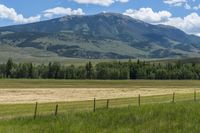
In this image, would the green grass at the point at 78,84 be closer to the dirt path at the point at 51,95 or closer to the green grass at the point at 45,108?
the dirt path at the point at 51,95

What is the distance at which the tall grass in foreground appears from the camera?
32781mm

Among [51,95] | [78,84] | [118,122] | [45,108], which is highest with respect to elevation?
[118,122]

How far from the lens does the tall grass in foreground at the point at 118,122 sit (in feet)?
108

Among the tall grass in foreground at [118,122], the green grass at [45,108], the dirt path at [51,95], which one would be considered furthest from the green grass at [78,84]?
the tall grass in foreground at [118,122]

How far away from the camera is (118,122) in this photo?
35719mm

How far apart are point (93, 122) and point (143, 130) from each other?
4660mm

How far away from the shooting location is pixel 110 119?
36750mm

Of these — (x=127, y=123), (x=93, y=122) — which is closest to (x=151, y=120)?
(x=127, y=123)

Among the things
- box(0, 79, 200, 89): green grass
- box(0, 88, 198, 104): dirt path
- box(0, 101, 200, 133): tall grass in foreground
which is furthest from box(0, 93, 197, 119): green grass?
box(0, 79, 200, 89): green grass

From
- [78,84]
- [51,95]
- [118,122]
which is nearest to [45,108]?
[118,122]

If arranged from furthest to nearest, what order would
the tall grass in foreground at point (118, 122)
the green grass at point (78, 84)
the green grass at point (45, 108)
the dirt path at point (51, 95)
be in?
the green grass at point (78, 84) < the dirt path at point (51, 95) < the green grass at point (45, 108) < the tall grass in foreground at point (118, 122)

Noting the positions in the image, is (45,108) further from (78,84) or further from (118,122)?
(78,84)

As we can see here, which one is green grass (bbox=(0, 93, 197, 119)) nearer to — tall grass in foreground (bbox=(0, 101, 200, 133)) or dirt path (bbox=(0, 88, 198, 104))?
tall grass in foreground (bbox=(0, 101, 200, 133))

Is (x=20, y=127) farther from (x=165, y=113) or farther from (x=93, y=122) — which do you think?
(x=165, y=113)
